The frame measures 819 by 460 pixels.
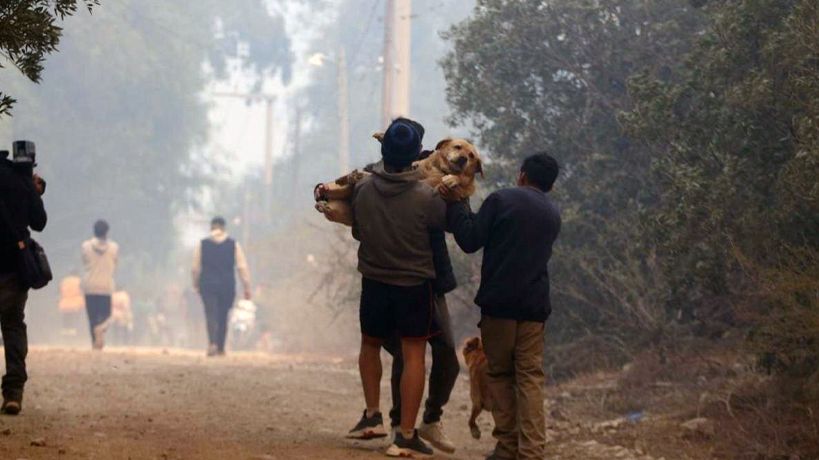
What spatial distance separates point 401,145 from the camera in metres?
8.91

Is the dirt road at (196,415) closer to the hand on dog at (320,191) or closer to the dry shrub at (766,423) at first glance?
the dry shrub at (766,423)

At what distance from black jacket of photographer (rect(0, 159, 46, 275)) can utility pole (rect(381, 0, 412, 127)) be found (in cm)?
1541

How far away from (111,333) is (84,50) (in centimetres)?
1224

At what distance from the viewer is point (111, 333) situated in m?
40.9

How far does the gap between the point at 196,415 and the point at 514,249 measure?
4207mm

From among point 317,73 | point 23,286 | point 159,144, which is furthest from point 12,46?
point 317,73

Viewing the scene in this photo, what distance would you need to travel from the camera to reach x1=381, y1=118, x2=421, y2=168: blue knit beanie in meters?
8.92

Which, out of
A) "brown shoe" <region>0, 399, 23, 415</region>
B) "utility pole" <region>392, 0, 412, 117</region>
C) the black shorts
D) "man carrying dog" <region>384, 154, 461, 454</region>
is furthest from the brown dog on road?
"utility pole" <region>392, 0, 412, 117</region>

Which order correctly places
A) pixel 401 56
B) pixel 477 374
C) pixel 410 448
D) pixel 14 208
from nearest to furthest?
pixel 410 448 → pixel 477 374 → pixel 14 208 → pixel 401 56

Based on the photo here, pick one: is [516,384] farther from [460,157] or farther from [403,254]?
[460,157]

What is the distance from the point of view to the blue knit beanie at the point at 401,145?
892 cm

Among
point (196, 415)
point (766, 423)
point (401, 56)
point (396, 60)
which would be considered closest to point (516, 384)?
point (766, 423)

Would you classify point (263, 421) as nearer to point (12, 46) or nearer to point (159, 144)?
point (12, 46)

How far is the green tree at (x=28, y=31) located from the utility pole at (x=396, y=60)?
56.4 feet
